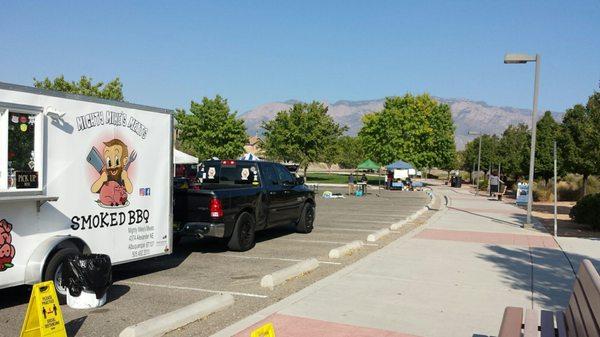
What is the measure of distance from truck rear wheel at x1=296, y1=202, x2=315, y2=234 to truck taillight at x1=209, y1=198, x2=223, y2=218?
4.14 meters

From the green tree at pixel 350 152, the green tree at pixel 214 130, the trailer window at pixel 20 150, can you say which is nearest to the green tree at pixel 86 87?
the green tree at pixel 214 130

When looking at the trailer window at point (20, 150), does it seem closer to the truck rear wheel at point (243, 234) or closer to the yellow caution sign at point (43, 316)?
the yellow caution sign at point (43, 316)

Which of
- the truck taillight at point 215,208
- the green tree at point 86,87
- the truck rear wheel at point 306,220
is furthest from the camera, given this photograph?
the green tree at point 86,87

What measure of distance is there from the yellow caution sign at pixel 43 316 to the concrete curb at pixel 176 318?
23.3 inches

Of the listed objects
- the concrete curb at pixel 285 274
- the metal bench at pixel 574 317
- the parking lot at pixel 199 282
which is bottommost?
the parking lot at pixel 199 282

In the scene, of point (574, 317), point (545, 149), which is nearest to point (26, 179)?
point (574, 317)

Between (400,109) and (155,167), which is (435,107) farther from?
(155,167)

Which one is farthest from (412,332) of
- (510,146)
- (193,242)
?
(510,146)

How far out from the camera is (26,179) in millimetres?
6125

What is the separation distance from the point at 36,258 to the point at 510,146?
57740 millimetres

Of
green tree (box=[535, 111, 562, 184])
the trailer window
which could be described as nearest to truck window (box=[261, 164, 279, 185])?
the trailer window

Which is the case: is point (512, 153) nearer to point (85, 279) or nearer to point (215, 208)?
point (215, 208)

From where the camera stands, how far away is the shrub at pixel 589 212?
16.2 meters

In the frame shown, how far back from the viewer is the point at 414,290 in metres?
7.59
